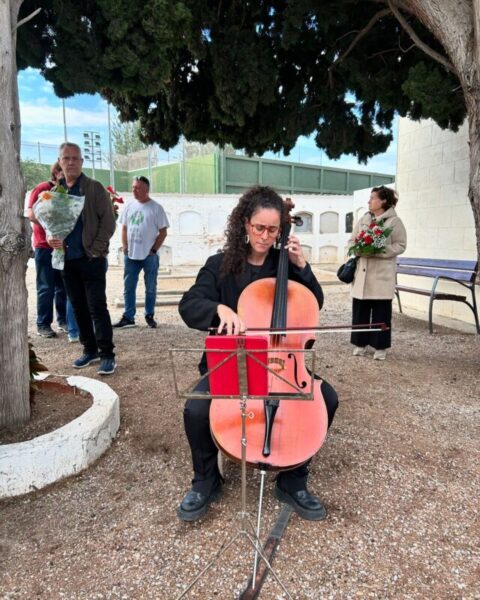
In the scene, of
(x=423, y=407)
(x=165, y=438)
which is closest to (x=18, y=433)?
(x=165, y=438)

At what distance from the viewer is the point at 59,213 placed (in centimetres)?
375

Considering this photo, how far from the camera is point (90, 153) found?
20.1 meters

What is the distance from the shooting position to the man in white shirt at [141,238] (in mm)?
5625

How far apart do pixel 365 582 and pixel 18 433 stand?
1967mm

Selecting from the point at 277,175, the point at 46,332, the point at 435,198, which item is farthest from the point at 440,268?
the point at 277,175

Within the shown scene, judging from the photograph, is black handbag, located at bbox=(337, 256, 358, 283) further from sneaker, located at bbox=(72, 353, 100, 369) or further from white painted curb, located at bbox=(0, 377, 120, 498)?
white painted curb, located at bbox=(0, 377, 120, 498)

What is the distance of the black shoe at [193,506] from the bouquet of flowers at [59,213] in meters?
2.46

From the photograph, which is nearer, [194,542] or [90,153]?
[194,542]

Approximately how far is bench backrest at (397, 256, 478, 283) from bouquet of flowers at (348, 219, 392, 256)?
1735mm

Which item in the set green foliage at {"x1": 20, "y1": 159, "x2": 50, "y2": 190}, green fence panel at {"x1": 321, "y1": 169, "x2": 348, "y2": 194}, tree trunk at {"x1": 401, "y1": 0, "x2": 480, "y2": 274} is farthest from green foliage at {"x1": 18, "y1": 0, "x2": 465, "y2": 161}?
green foliage at {"x1": 20, "y1": 159, "x2": 50, "y2": 190}

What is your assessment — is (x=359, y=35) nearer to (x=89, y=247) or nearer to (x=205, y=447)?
(x=89, y=247)

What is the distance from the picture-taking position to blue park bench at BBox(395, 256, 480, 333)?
564 centimetres

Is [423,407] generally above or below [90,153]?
below

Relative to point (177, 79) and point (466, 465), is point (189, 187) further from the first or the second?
point (466, 465)
